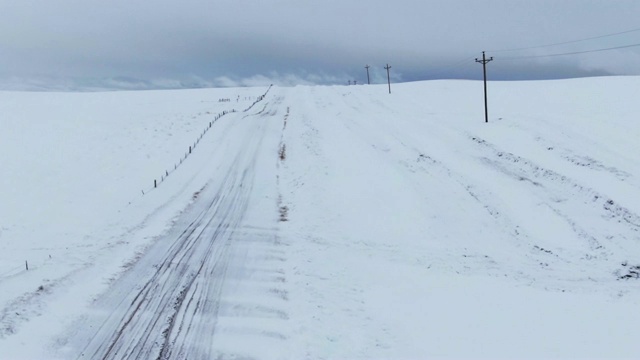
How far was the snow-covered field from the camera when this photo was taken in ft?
32.0

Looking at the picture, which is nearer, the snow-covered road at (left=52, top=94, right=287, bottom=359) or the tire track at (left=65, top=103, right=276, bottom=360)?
the tire track at (left=65, top=103, right=276, bottom=360)

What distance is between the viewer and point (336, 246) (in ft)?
49.7

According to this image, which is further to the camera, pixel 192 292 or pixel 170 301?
pixel 192 292

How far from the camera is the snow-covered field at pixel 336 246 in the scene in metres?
9.76

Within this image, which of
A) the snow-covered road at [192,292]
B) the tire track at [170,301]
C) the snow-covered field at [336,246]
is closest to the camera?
the tire track at [170,301]

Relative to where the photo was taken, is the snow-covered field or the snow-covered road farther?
the snow-covered field

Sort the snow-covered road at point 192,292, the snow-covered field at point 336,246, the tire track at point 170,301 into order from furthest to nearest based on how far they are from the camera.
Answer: the snow-covered field at point 336,246 < the snow-covered road at point 192,292 < the tire track at point 170,301

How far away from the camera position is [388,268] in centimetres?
1344

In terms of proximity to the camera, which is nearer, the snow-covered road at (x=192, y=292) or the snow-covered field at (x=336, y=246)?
the snow-covered road at (x=192, y=292)

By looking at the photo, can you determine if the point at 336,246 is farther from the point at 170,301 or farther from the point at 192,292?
the point at 170,301

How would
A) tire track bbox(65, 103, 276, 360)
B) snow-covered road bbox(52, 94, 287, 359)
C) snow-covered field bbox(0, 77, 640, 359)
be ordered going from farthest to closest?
snow-covered field bbox(0, 77, 640, 359) → snow-covered road bbox(52, 94, 287, 359) → tire track bbox(65, 103, 276, 360)

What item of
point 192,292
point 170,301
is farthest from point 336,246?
point 170,301

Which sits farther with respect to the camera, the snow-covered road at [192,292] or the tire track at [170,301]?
the snow-covered road at [192,292]

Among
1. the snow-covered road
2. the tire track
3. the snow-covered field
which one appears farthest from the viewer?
the snow-covered field
